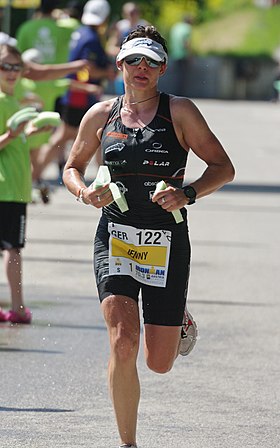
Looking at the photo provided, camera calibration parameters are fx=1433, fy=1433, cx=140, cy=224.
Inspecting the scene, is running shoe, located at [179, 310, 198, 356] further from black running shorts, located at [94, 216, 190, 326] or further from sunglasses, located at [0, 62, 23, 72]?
sunglasses, located at [0, 62, 23, 72]

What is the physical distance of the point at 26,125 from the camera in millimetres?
9039

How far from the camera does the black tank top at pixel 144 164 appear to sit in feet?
20.5

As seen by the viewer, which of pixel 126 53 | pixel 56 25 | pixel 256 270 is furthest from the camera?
pixel 56 25

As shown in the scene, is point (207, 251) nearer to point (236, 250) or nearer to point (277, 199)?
point (236, 250)

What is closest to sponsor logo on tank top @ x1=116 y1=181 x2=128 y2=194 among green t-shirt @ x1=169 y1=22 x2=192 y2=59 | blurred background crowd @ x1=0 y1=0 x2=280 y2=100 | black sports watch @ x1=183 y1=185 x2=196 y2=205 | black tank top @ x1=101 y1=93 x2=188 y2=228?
black tank top @ x1=101 y1=93 x2=188 y2=228

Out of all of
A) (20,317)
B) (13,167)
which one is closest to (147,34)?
(13,167)

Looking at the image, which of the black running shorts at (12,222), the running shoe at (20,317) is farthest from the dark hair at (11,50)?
the running shoe at (20,317)

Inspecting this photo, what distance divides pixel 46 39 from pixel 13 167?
23.9 feet

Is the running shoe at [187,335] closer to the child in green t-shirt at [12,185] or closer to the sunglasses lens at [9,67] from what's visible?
the child in green t-shirt at [12,185]

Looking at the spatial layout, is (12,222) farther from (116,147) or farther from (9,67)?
(116,147)

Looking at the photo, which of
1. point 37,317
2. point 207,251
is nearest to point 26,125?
point 37,317

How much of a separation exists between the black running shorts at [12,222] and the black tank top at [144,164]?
311cm

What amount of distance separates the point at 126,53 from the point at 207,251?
278 inches

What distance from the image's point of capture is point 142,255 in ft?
20.6
